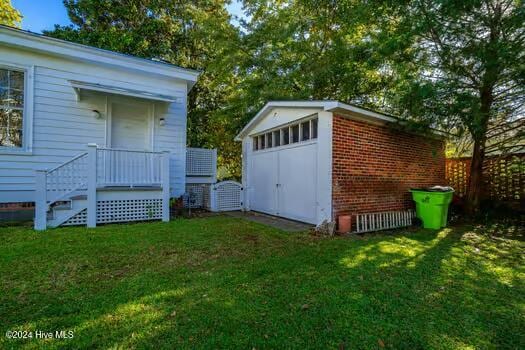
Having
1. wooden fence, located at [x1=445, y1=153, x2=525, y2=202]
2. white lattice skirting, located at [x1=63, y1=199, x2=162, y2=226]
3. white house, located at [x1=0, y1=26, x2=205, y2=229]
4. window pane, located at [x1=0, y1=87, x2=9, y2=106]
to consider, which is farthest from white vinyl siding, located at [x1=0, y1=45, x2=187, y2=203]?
wooden fence, located at [x1=445, y1=153, x2=525, y2=202]

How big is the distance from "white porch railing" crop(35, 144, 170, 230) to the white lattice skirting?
0.71 feet

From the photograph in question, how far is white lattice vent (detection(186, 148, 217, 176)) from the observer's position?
983 centimetres

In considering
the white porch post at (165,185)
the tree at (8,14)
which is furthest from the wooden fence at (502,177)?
the tree at (8,14)

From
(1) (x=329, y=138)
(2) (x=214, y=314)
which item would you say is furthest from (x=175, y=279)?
(1) (x=329, y=138)

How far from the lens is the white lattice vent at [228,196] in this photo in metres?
9.36

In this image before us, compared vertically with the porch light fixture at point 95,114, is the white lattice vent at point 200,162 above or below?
below

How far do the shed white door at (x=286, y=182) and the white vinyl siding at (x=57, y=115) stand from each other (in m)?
3.42

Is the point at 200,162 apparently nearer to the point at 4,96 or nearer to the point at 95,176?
the point at 95,176

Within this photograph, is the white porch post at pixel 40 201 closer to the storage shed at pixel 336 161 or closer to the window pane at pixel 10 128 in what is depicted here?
the window pane at pixel 10 128

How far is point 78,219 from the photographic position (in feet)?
20.0

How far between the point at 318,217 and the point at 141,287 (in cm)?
430

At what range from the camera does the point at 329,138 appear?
6152 mm

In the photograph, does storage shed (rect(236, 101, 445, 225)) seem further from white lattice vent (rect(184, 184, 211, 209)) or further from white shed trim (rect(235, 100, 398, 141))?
white lattice vent (rect(184, 184, 211, 209))

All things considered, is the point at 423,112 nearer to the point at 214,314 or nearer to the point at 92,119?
the point at 214,314
